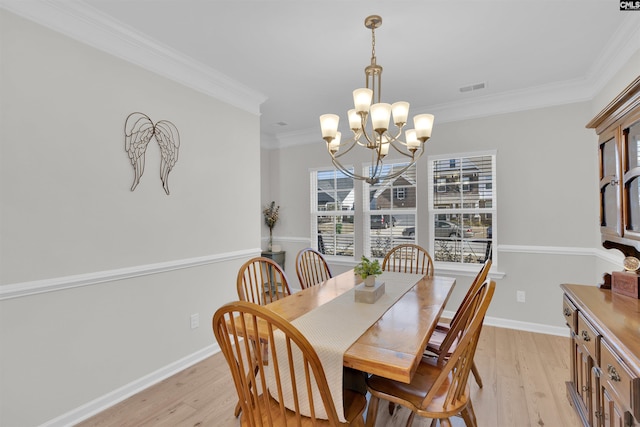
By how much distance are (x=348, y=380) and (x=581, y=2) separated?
281cm

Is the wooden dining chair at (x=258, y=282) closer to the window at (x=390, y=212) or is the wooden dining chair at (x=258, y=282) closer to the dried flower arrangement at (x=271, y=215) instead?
the window at (x=390, y=212)

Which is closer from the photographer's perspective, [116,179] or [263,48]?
[116,179]

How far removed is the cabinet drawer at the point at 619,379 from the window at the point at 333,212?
337 centimetres

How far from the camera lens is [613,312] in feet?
5.06

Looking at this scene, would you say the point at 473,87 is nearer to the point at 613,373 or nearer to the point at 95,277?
the point at 613,373

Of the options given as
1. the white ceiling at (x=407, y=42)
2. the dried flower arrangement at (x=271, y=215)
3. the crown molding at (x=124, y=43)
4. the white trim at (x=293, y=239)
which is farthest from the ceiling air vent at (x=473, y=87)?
the dried flower arrangement at (x=271, y=215)

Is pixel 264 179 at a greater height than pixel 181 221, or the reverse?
pixel 264 179

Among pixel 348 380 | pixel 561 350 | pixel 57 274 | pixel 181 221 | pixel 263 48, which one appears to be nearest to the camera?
pixel 348 380

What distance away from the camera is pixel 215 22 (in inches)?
85.4

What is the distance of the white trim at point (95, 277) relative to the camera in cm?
178

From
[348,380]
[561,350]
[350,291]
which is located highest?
[350,291]

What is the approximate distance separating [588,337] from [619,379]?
42cm

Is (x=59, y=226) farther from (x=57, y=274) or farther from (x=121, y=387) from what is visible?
(x=121, y=387)

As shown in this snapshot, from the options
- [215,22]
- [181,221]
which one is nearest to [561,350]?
[181,221]
